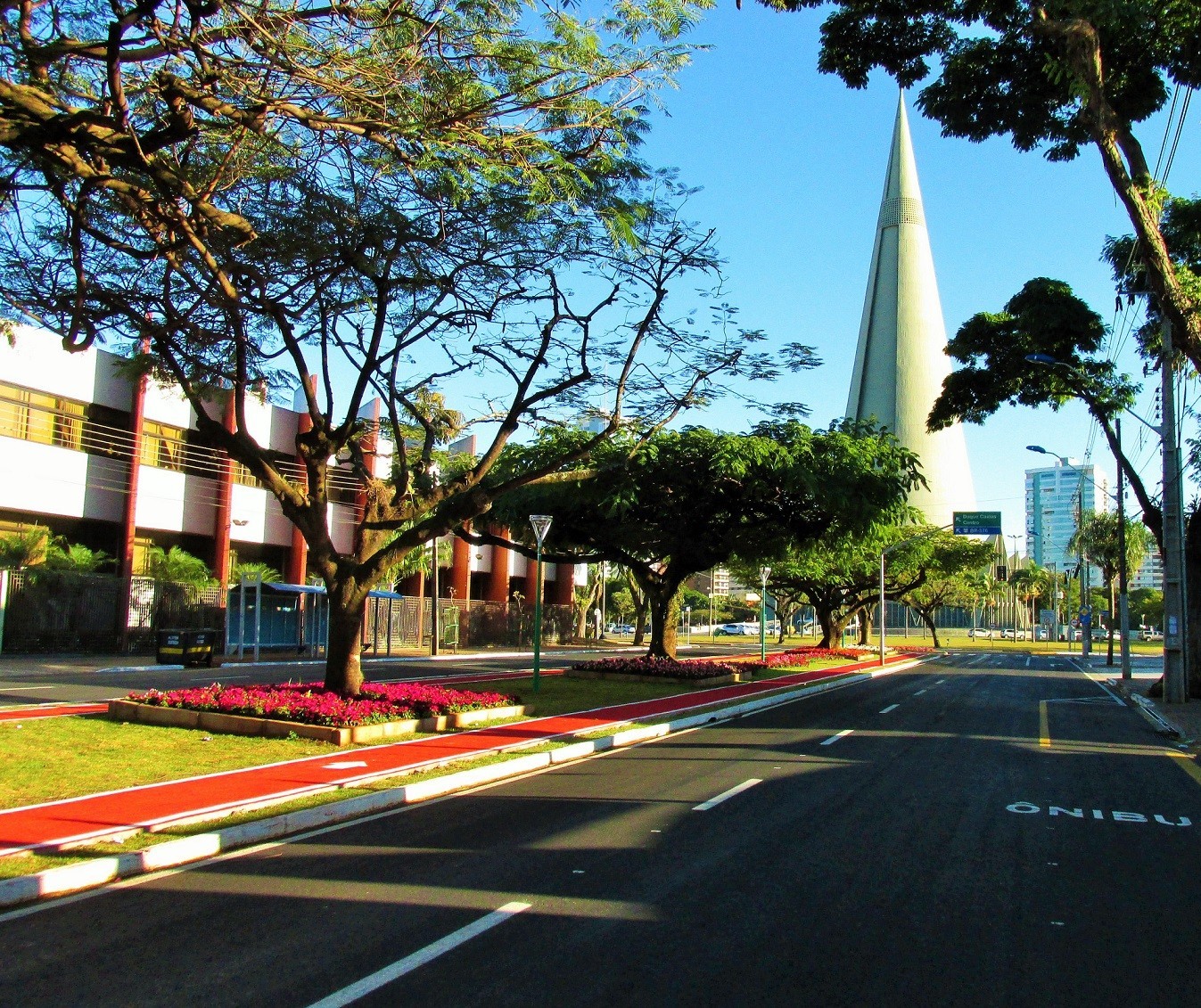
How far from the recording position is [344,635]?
597 inches

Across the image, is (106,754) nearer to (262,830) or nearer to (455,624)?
(262,830)

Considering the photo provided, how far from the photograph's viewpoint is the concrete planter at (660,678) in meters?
25.6

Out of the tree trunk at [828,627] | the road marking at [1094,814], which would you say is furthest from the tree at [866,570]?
the road marking at [1094,814]

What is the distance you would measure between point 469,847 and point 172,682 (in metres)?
17.9

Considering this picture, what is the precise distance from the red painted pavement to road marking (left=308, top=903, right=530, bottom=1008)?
11.4 feet

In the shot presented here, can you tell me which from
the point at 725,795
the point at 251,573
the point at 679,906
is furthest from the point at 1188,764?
the point at 251,573

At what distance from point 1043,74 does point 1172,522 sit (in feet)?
35.8

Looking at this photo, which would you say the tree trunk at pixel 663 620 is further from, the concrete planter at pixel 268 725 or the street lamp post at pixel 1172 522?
the concrete planter at pixel 268 725

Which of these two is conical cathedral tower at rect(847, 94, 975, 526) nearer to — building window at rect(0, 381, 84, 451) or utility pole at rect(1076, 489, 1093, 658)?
utility pole at rect(1076, 489, 1093, 658)

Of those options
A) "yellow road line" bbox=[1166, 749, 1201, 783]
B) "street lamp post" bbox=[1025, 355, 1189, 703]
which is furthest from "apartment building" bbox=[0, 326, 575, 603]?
"yellow road line" bbox=[1166, 749, 1201, 783]

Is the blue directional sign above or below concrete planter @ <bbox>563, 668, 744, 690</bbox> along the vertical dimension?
above

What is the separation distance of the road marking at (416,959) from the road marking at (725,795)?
12.0 feet

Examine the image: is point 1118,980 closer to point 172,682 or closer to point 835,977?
point 835,977

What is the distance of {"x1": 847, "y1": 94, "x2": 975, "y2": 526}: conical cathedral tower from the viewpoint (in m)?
106
